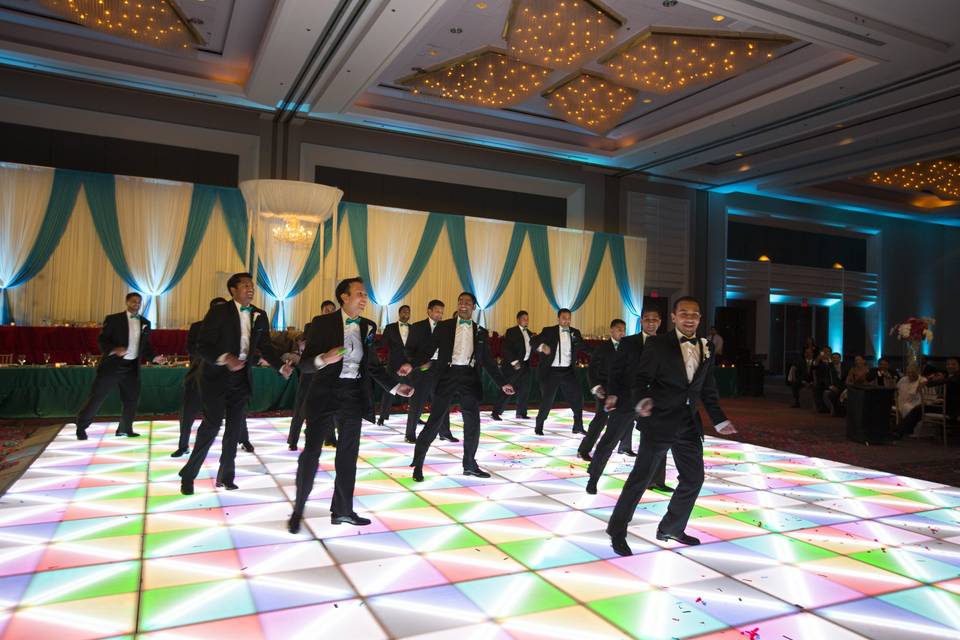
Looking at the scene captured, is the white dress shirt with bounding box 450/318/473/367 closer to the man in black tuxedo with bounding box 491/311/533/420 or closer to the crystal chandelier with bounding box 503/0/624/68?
the man in black tuxedo with bounding box 491/311/533/420

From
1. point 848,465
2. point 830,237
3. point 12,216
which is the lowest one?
point 848,465

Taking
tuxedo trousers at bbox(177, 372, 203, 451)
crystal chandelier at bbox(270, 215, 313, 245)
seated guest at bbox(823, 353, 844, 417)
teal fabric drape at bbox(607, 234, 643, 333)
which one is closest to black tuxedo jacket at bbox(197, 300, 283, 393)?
tuxedo trousers at bbox(177, 372, 203, 451)

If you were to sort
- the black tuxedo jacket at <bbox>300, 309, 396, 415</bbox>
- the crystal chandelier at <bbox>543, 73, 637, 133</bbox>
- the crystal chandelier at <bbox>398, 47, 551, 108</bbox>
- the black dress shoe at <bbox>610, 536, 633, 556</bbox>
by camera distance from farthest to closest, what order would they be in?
the crystal chandelier at <bbox>543, 73, 637, 133</bbox> < the crystal chandelier at <bbox>398, 47, 551, 108</bbox> < the black tuxedo jacket at <bbox>300, 309, 396, 415</bbox> < the black dress shoe at <bbox>610, 536, 633, 556</bbox>

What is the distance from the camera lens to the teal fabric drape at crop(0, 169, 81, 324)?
10.3m

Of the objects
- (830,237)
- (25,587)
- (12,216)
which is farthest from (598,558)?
(830,237)

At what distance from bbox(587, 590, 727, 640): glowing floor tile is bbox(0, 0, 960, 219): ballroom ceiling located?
6911 mm

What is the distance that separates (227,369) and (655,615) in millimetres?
3380

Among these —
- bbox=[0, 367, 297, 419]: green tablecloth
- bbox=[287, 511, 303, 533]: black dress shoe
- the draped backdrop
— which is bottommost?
bbox=[287, 511, 303, 533]: black dress shoe

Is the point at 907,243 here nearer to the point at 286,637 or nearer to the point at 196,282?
the point at 196,282

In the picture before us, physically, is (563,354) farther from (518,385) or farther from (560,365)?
(518,385)

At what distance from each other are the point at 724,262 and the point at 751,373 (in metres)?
3.32

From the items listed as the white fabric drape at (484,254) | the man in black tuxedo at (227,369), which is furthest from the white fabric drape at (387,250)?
the man in black tuxedo at (227,369)

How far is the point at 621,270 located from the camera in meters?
15.3

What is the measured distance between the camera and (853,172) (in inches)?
576
